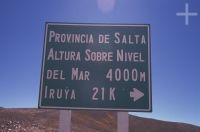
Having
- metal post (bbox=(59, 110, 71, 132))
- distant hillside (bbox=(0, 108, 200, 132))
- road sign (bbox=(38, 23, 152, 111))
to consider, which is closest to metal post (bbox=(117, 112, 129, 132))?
road sign (bbox=(38, 23, 152, 111))

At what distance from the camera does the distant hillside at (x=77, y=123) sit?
45375 millimetres

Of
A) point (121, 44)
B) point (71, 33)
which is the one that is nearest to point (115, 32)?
point (121, 44)

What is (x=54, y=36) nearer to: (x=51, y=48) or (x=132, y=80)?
(x=51, y=48)

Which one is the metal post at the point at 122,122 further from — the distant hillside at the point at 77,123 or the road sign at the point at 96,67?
the distant hillside at the point at 77,123

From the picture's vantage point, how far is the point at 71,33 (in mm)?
9234

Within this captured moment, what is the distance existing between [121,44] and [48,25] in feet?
6.13

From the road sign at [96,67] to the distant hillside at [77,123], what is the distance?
112ft

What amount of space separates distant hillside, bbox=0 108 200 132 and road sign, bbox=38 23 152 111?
34171 millimetres

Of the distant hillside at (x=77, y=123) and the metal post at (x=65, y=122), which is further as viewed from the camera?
the distant hillside at (x=77, y=123)

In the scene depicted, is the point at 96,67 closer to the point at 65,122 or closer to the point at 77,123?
the point at 65,122

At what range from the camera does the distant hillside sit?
45375 mm

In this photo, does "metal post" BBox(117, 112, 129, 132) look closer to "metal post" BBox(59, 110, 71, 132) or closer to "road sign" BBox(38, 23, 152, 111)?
"road sign" BBox(38, 23, 152, 111)

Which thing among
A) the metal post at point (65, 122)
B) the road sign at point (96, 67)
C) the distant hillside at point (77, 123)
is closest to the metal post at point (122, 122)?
the road sign at point (96, 67)

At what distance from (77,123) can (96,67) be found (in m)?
52.2
